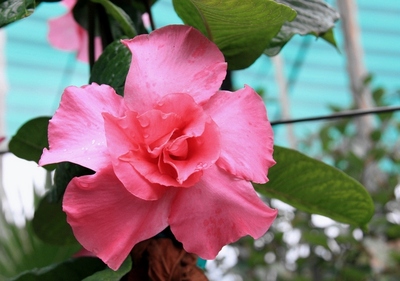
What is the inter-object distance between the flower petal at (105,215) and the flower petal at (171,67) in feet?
0.19

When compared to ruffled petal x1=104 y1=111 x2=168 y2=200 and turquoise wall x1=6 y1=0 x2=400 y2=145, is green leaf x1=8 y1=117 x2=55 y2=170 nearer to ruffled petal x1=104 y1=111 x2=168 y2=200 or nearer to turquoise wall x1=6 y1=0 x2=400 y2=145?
ruffled petal x1=104 y1=111 x2=168 y2=200

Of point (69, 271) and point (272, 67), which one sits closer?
point (69, 271)

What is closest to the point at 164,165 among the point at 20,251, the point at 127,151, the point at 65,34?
the point at 127,151

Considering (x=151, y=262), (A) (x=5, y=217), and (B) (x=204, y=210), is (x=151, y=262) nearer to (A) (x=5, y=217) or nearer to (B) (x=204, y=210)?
(B) (x=204, y=210)

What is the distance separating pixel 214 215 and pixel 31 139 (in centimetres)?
23

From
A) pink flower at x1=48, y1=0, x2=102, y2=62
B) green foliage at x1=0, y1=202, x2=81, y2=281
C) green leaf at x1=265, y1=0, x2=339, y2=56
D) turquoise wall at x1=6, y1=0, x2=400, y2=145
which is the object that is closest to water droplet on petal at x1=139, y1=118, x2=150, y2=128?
green leaf at x1=265, y1=0, x2=339, y2=56

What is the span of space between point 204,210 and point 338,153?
2.15 meters

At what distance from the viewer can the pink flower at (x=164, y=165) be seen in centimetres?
32

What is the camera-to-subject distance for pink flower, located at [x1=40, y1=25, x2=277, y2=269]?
0.32m

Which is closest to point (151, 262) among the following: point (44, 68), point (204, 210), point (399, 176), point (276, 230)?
point (204, 210)

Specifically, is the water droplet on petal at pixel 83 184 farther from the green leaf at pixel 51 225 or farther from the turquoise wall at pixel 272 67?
the turquoise wall at pixel 272 67

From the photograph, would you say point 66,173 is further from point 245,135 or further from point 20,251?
point 20,251

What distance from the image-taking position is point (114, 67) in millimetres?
417

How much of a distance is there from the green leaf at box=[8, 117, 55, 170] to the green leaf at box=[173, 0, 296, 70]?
6.3 inches
